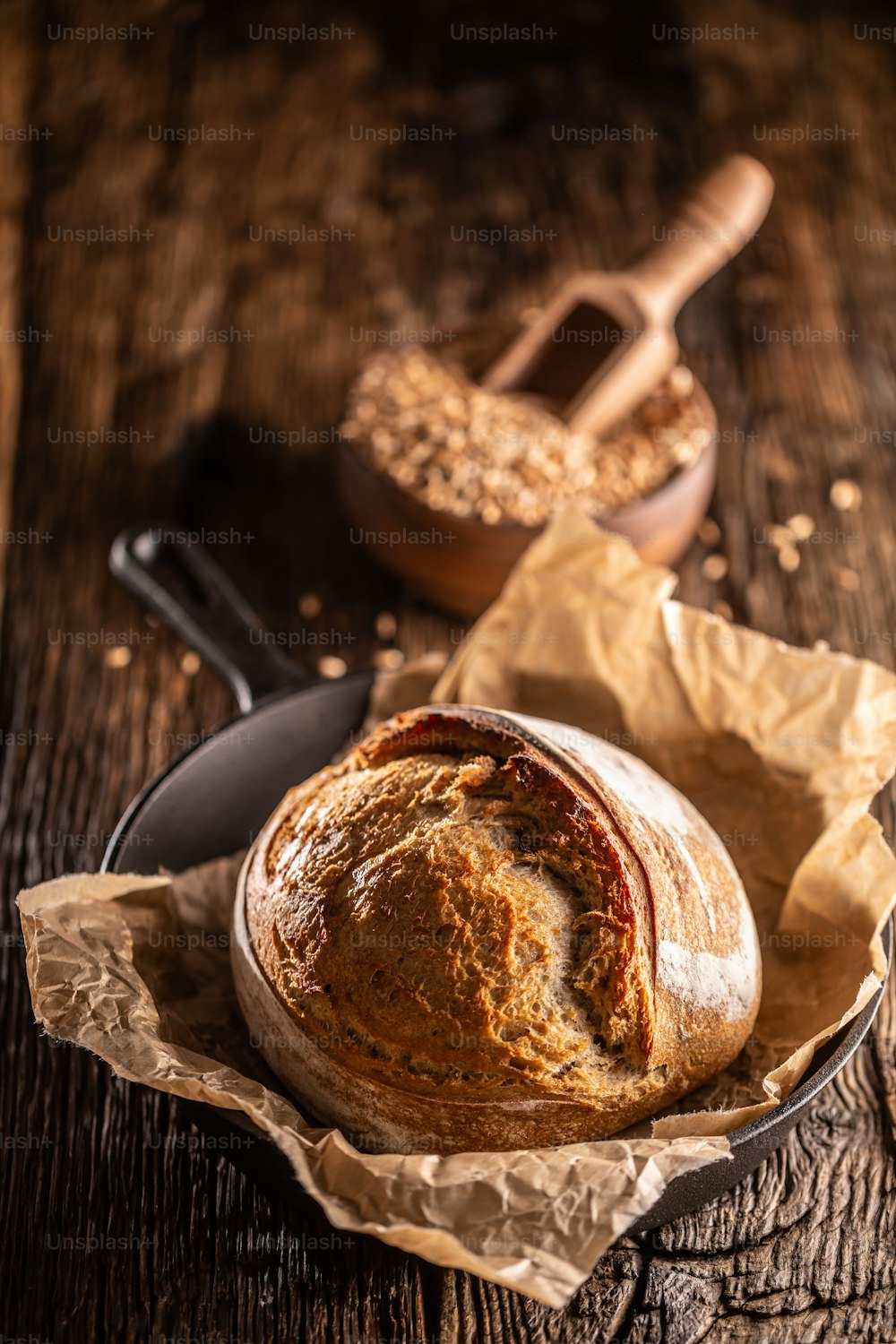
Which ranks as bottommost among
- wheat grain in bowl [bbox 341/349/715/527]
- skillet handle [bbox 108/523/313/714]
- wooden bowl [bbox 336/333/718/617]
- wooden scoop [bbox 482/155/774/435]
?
skillet handle [bbox 108/523/313/714]

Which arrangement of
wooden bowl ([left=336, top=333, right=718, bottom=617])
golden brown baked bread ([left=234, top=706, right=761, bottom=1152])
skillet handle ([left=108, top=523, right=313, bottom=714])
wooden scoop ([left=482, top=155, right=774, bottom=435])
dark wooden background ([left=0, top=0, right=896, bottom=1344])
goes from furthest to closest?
wooden scoop ([left=482, top=155, right=774, bottom=435]) → wooden bowl ([left=336, top=333, right=718, bottom=617]) → skillet handle ([left=108, top=523, right=313, bottom=714]) → dark wooden background ([left=0, top=0, right=896, bottom=1344]) → golden brown baked bread ([left=234, top=706, right=761, bottom=1152])

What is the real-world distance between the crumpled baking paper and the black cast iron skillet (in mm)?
35

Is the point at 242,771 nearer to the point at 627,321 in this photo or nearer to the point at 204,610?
the point at 204,610

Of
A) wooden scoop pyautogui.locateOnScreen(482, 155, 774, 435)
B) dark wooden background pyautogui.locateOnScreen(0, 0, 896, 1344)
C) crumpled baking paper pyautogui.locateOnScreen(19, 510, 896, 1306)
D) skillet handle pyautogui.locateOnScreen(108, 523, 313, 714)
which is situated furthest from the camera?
wooden scoop pyautogui.locateOnScreen(482, 155, 774, 435)

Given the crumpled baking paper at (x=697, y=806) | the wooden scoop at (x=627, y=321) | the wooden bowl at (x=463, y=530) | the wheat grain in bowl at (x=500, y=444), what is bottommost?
the crumpled baking paper at (x=697, y=806)

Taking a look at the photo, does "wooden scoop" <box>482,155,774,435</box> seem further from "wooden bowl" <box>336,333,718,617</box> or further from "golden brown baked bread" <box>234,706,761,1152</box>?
"golden brown baked bread" <box>234,706,761,1152</box>

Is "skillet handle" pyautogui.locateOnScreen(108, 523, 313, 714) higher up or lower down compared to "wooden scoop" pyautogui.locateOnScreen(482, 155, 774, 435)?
lower down

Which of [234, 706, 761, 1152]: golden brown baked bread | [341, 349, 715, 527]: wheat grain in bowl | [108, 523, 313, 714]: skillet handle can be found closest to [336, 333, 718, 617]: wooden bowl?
[341, 349, 715, 527]: wheat grain in bowl

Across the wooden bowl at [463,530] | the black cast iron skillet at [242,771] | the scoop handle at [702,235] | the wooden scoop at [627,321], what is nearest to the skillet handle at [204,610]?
the black cast iron skillet at [242,771]

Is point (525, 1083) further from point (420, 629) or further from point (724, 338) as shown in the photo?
point (724, 338)

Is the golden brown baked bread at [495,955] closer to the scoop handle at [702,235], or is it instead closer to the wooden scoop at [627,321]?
the wooden scoop at [627,321]

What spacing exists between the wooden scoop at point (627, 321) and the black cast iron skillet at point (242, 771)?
0.72 meters

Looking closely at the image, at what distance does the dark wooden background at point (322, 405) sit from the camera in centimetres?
150

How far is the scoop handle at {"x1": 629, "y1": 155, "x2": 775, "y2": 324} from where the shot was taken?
2334 millimetres
